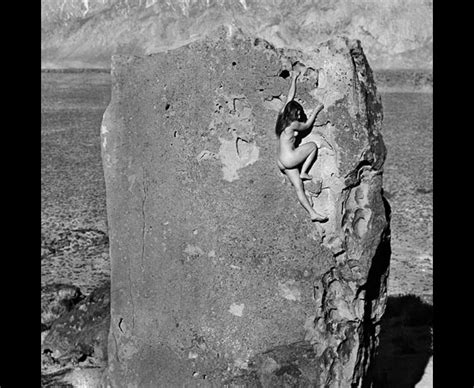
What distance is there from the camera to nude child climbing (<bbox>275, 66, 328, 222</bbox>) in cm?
527

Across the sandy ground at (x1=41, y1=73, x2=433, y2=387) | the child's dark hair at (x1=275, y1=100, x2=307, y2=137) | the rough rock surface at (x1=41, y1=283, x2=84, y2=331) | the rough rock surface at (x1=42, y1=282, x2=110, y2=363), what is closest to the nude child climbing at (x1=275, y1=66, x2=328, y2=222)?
the child's dark hair at (x1=275, y1=100, x2=307, y2=137)

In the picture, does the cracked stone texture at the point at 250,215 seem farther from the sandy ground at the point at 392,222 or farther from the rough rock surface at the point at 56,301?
the rough rock surface at the point at 56,301

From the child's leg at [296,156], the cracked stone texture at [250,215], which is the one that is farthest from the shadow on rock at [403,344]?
the child's leg at [296,156]

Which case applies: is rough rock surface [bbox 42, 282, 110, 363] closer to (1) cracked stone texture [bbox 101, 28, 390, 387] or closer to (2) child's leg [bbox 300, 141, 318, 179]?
(1) cracked stone texture [bbox 101, 28, 390, 387]

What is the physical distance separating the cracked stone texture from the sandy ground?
1.73 m

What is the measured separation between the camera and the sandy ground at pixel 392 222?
27.3 ft

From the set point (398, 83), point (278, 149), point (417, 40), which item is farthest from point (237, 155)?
point (417, 40)

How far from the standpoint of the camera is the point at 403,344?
7.99 metres

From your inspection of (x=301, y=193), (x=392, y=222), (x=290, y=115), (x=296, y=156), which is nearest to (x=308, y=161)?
(x=296, y=156)

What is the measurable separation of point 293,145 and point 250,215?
0.60 m

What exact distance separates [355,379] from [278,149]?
1840 mm

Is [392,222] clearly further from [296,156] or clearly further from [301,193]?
[296,156]

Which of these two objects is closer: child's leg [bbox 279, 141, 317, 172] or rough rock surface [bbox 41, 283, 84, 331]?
child's leg [bbox 279, 141, 317, 172]
